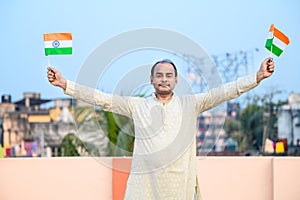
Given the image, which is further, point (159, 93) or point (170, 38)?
point (170, 38)

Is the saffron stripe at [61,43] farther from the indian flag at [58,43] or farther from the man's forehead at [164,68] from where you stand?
the man's forehead at [164,68]

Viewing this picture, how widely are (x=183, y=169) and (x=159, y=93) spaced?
42 centimetres

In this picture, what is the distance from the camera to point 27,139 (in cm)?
3988

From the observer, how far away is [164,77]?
4047 mm

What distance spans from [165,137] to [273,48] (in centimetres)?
79

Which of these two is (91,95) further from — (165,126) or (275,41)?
(275,41)

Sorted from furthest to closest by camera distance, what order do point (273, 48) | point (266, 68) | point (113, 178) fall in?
point (113, 178), point (273, 48), point (266, 68)

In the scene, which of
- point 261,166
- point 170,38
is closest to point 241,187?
point 261,166

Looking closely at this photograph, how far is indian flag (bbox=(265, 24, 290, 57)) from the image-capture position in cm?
427

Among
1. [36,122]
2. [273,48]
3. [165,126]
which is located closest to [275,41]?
[273,48]

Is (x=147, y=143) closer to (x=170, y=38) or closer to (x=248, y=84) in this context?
(x=248, y=84)

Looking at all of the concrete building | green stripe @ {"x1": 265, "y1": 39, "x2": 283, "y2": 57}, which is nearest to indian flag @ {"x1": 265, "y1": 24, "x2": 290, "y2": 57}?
green stripe @ {"x1": 265, "y1": 39, "x2": 283, "y2": 57}

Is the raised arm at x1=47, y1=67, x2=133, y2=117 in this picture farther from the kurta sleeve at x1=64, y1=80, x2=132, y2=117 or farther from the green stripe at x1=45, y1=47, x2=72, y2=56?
the green stripe at x1=45, y1=47, x2=72, y2=56

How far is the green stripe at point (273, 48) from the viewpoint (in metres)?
4.28
